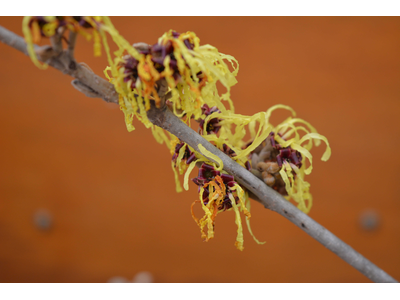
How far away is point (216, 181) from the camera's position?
0.37m

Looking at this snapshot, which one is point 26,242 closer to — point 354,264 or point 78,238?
point 78,238

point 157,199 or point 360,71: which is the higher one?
point 360,71

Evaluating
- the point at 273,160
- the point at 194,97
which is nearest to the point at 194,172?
the point at 273,160

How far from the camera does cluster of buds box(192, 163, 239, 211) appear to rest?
0.37m

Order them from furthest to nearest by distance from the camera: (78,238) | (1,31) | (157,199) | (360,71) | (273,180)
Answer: (78,238), (157,199), (360,71), (273,180), (1,31)

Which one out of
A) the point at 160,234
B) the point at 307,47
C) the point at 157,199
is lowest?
the point at 160,234

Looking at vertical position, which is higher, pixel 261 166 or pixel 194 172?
pixel 194 172

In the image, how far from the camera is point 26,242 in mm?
2121

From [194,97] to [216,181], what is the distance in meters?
0.11

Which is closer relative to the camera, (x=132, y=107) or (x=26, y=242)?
(x=132, y=107)

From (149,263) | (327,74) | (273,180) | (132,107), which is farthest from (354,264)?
(149,263)

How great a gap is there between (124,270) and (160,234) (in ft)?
1.36

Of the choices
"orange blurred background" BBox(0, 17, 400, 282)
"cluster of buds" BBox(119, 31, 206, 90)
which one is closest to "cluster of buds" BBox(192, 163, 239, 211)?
"cluster of buds" BBox(119, 31, 206, 90)

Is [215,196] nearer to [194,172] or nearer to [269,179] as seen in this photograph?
[269,179]
